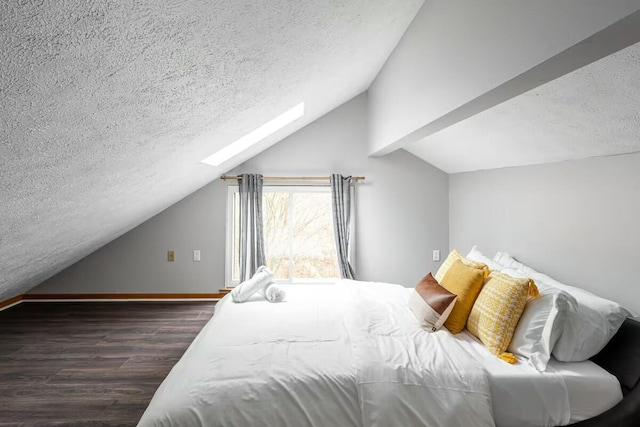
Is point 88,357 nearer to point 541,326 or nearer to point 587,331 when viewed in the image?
point 541,326

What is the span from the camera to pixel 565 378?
1.91 m

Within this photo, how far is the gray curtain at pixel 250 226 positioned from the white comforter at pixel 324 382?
2.07m

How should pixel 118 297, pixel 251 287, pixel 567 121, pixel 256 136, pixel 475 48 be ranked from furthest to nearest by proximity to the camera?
pixel 118 297 → pixel 256 136 → pixel 251 287 → pixel 567 121 → pixel 475 48

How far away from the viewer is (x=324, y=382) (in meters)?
1.85

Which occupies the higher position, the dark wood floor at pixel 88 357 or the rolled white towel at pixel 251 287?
the rolled white towel at pixel 251 287

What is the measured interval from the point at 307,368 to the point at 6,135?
1.51 metres

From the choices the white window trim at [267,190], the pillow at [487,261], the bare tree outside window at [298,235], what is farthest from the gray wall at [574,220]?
the bare tree outside window at [298,235]

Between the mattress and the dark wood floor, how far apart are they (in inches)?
76.2

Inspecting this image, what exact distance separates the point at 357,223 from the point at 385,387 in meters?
2.99

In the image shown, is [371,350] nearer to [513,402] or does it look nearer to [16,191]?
[513,402]

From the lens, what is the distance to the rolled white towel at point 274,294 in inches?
124

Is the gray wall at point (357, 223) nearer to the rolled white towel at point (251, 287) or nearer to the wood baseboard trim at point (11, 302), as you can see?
the wood baseboard trim at point (11, 302)

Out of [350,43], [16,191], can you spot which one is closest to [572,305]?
[350,43]

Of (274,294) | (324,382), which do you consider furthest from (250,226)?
(324,382)
